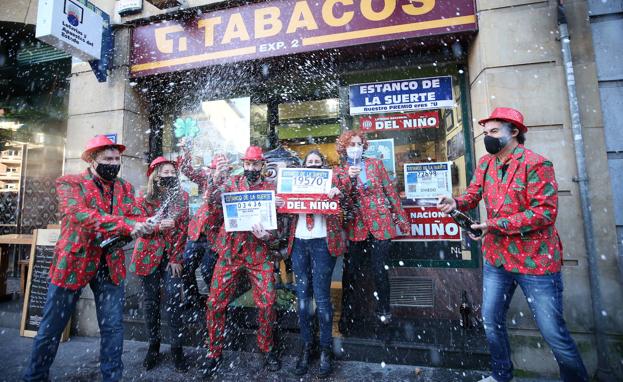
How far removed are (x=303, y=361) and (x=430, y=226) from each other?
2.85 metres

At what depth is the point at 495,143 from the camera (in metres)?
2.94

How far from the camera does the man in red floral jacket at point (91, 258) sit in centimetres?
293

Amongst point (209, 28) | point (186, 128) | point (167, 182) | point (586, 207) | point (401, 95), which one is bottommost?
point (586, 207)

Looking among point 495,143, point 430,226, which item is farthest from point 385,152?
point 495,143

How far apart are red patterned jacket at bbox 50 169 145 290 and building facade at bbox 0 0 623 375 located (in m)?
2.53

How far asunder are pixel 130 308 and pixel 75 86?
4.27m

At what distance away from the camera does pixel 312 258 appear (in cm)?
361

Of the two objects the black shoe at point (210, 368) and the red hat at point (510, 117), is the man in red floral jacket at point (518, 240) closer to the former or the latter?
the red hat at point (510, 117)

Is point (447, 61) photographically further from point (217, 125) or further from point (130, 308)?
point (130, 308)

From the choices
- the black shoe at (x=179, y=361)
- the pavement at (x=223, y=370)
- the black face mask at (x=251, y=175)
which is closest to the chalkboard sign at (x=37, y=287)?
the pavement at (x=223, y=370)

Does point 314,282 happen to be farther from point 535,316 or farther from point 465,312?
point 465,312

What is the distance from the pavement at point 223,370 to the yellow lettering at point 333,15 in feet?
16.2

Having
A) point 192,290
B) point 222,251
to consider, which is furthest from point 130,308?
point 222,251

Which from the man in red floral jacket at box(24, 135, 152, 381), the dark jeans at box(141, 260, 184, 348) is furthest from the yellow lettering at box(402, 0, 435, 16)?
the dark jeans at box(141, 260, 184, 348)
